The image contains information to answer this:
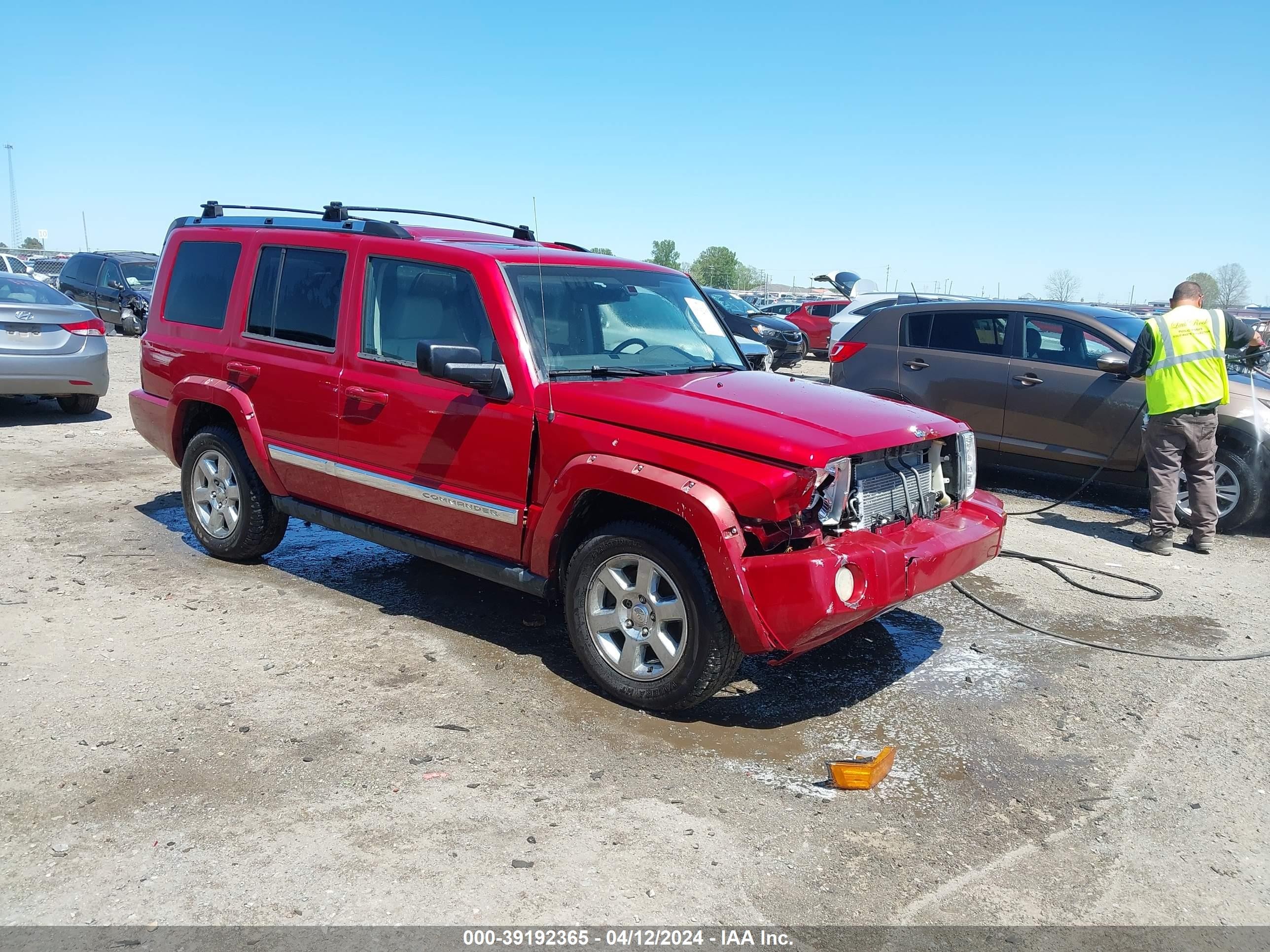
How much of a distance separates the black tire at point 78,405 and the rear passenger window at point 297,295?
6.92m

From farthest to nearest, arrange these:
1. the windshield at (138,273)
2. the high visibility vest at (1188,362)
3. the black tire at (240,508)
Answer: the windshield at (138,273) → the high visibility vest at (1188,362) → the black tire at (240,508)

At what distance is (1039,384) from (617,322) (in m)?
5.16

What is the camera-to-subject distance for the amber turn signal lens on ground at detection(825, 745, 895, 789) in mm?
3713

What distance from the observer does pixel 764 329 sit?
584 inches

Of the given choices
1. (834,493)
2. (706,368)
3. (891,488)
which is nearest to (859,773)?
(834,493)

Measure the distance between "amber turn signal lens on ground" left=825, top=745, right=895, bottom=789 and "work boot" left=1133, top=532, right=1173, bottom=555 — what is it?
15.0ft

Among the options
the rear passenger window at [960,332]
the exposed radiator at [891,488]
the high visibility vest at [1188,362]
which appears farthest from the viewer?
the rear passenger window at [960,332]

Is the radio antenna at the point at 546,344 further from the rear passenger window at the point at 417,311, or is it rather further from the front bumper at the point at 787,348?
the front bumper at the point at 787,348

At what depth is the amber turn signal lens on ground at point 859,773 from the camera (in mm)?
3713

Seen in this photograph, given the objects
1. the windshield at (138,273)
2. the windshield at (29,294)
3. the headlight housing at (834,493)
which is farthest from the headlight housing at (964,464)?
the windshield at (138,273)

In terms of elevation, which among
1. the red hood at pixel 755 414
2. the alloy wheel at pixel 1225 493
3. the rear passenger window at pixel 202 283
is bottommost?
the alloy wheel at pixel 1225 493

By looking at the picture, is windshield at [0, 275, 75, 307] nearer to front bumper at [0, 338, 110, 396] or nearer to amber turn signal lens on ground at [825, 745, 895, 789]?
front bumper at [0, 338, 110, 396]

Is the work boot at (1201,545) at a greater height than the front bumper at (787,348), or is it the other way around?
the front bumper at (787,348)

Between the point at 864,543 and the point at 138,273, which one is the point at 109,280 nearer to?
the point at 138,273
